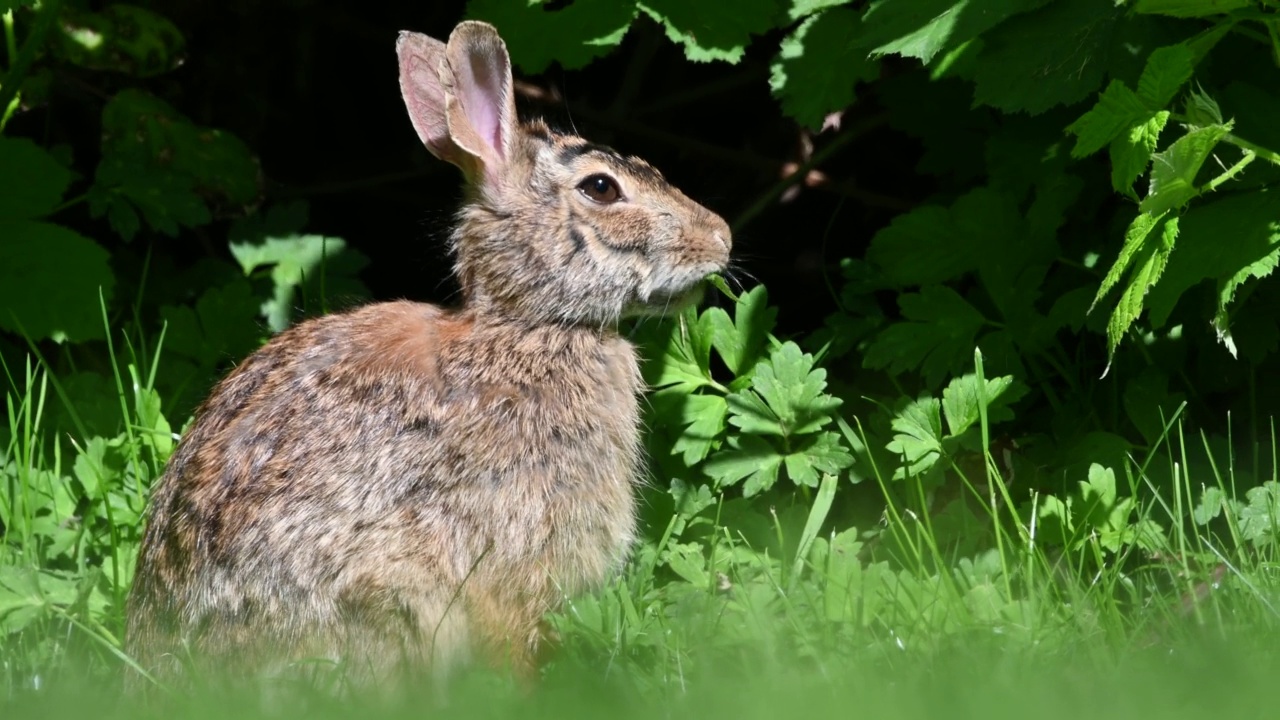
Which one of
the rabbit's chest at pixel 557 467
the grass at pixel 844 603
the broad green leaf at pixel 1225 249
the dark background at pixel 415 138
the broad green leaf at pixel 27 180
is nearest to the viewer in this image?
the grass at pixel 844 603

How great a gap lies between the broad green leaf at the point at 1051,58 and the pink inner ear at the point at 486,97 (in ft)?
3.52

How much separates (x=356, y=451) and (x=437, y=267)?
2359 mm

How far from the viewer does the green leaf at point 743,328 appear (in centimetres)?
395

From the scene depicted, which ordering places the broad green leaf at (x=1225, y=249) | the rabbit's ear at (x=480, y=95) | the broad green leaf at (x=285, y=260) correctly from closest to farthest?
the broad green leaf at (x=1225, y=249) < the rabbit's ear at (x=480, y=95) < the broad green leaf at (x=285, y=260)

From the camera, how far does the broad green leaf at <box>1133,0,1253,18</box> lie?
9.48 feet

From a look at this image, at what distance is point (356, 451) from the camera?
10.5 feet

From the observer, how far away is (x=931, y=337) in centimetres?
388

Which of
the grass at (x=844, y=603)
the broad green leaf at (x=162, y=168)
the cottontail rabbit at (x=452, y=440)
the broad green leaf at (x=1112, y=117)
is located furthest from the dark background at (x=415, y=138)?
the broad green leaf at (x=1112, y=117)

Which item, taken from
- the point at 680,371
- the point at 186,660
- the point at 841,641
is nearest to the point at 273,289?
the point at 680,371

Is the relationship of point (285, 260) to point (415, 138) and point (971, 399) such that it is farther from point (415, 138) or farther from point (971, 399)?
point (971, 399)

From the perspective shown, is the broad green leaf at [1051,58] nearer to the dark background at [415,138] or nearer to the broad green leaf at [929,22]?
the broad green leaf at [929,22]

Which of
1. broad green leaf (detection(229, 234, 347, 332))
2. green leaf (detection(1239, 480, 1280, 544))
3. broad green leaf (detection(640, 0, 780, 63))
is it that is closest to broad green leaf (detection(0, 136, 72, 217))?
broad green leaf (detection(229, 234, 347, 332))

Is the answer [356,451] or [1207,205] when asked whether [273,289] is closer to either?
[356,451]

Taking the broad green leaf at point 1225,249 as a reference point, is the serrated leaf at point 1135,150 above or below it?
above
